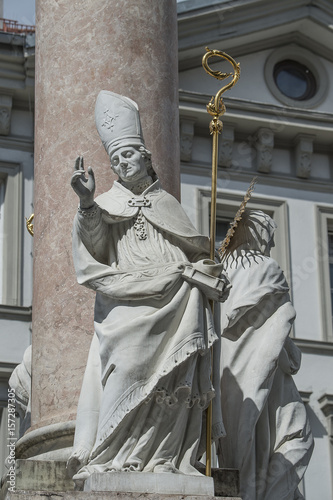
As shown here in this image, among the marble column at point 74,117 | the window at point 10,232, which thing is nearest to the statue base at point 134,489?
the marble column at point 74,117

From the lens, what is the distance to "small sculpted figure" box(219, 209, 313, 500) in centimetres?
936

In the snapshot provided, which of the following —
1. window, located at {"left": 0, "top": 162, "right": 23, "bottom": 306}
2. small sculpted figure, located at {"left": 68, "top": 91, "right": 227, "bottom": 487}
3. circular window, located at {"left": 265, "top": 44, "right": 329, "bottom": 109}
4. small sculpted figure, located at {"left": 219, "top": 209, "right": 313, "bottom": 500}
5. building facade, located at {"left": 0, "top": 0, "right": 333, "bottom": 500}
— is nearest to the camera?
small sculpted figure, located at {"left": 68, "top": 91, "right": 227, "bottom": 487}

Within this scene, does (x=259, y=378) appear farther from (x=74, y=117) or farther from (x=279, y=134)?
(x=279, y=134)

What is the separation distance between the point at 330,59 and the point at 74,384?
13028 millimetres

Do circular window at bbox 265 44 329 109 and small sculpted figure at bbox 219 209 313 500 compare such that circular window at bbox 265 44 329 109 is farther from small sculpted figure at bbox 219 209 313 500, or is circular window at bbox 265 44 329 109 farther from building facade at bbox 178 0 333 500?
small sculpted figure at bbox 219 209 313 500

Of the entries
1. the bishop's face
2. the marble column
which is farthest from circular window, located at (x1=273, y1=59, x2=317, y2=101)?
the bishop's face

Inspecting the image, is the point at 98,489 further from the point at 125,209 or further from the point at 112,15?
the point at 112,15

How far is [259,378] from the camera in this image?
9516 millimetres

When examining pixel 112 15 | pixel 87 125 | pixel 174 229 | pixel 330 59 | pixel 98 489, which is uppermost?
pixel 330 59

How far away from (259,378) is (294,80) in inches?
480

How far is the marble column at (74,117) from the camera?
9.36 m

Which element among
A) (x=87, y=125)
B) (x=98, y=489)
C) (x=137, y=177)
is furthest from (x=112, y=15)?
(x=98, y=489)

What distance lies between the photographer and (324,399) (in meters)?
19.0

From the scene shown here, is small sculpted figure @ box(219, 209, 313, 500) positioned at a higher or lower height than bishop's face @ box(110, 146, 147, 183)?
lower
